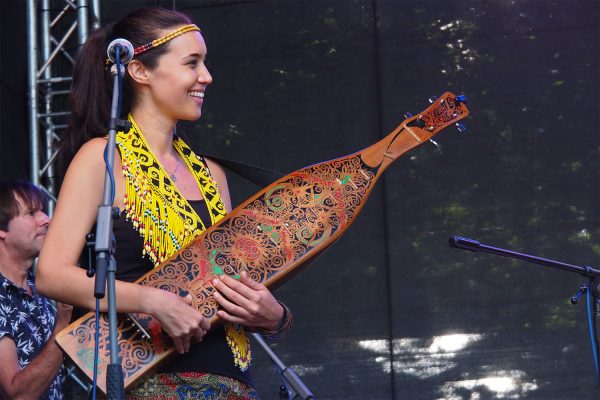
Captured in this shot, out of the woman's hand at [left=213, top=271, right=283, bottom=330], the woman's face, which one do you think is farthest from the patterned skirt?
the woman's face

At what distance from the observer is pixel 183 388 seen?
1816 millimetres

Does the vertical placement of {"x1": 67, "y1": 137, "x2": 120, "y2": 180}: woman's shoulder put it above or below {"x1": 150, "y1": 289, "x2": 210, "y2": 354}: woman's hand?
above

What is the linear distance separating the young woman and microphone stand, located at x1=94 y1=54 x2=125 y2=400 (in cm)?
11

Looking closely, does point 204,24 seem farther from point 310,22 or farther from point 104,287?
point 104,287

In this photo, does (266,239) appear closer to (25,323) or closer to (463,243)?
(463,243)

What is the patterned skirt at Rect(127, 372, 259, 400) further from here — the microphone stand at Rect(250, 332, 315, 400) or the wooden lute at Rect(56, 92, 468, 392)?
the microphone stand at Rect(250, 332, 315, 400)

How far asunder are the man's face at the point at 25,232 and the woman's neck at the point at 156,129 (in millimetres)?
1317

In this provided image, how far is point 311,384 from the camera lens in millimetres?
4266

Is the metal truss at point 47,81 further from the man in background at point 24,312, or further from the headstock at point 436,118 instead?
the headstock at point 436,118


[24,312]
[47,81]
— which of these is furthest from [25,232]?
[47,81]

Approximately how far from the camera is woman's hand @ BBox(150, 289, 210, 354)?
1.75 metres

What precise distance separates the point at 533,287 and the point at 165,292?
2733 mm

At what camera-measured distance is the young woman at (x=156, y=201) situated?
1.79 m

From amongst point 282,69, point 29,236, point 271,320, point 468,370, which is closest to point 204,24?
point 282,69
